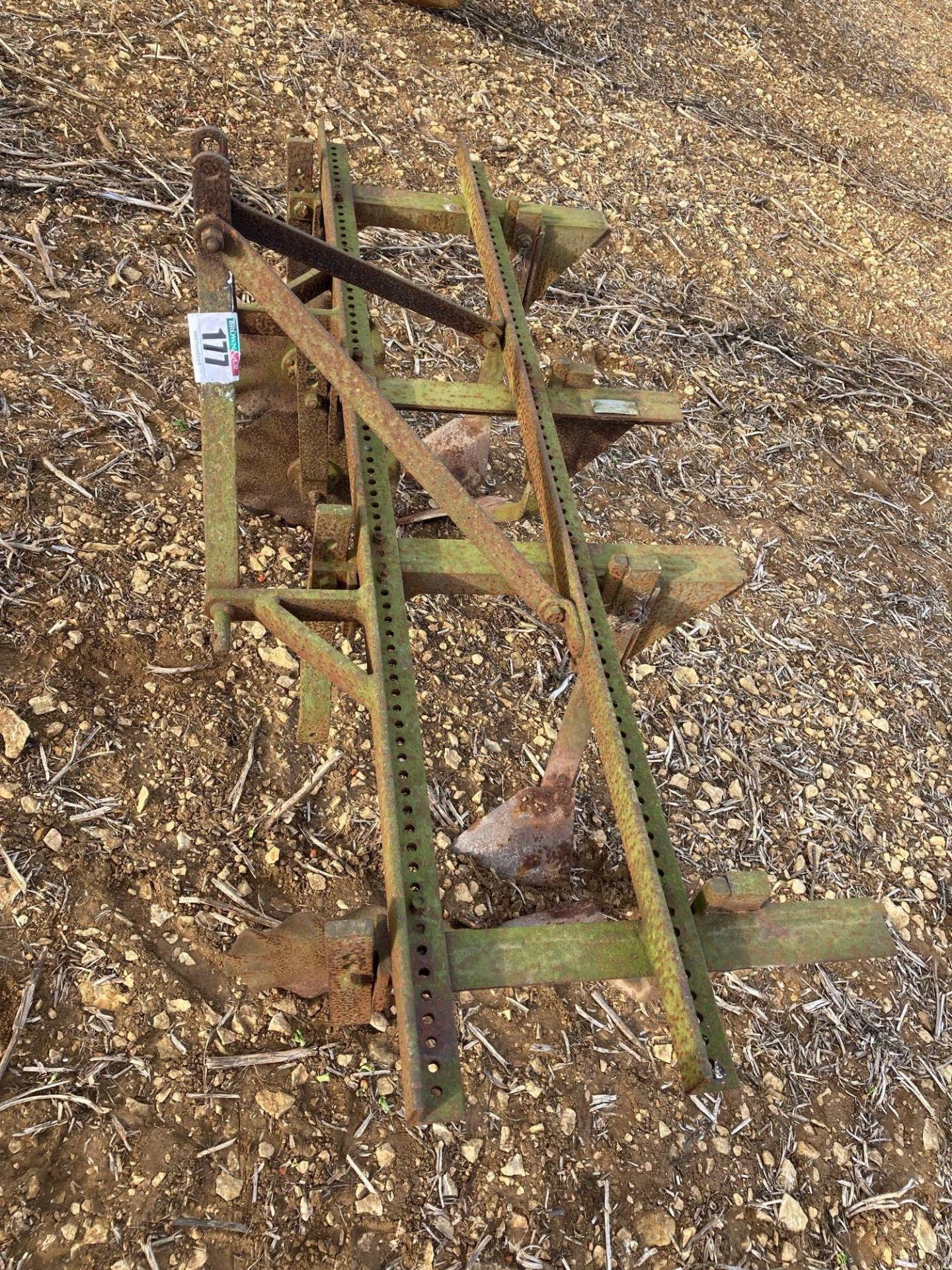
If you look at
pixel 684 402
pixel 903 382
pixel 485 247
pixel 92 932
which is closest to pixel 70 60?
pixel 485 247

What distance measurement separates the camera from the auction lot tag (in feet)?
8.33

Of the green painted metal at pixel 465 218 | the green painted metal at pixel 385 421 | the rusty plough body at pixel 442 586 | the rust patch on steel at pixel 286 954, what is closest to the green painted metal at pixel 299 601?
the rusty plough body at pixel 442 586

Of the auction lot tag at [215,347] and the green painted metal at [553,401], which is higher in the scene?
the auction lot tag at [215,347]

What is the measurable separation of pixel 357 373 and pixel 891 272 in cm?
616

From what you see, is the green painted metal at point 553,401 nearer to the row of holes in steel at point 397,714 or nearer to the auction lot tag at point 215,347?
the row of holes in steel at point 397,714

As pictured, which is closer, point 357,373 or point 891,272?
point 357,373

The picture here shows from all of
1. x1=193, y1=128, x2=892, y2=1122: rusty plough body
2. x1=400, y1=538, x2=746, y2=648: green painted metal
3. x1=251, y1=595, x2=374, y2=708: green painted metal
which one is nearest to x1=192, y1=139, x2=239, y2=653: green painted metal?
x1=193, y1=128, x2=892, y2=1122: rusty plough body

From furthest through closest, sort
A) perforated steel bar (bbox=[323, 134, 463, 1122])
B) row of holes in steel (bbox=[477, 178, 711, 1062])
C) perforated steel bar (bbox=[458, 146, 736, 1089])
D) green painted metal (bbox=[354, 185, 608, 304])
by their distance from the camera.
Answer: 1. green painted metal (bbox=[354, 185, 608, 304])
2. row of holes in steel (bbox=[477, 178, 711, 1062])
3. perforated steel bar (bbox=[458, 146, 736, 1089])
4. perforated steel bar (bbox=[323, 134, 463, 1122])

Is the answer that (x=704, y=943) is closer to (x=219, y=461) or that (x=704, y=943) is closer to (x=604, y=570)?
(x=604, y=570)

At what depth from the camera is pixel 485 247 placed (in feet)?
12.6

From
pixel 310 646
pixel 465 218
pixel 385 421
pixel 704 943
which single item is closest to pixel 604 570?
pixel 385 421

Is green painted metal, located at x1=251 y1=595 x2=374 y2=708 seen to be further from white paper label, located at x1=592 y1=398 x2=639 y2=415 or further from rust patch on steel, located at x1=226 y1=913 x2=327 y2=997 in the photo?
white paper label, located at x1=592 y1=398 x2=639 y2=415

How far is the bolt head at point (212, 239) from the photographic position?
2.47 meters

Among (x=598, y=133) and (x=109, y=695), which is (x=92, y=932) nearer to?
(x=109, y=695)
